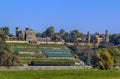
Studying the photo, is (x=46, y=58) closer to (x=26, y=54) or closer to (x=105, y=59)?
(x=26, y=54)

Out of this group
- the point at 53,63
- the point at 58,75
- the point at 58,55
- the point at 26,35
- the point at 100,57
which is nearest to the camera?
the point at 58,75

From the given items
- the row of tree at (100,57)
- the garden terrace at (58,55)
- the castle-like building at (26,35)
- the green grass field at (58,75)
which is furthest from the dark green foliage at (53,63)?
the green grass field at (58,75)

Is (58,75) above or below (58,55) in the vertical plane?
below

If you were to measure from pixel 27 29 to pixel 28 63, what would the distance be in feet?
216

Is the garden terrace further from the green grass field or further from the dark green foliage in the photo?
the green grass field

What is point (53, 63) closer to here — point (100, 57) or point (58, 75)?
point (100, 57)

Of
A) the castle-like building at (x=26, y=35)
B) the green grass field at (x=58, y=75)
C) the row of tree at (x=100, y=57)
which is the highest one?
the castle-like building at (x=26, y=35)

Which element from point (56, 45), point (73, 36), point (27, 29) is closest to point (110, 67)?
point (56, 45)

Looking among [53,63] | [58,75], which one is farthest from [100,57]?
[58,75]

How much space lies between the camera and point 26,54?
5207 inches

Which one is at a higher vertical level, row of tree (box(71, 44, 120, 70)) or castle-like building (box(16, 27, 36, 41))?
castle-like building (box(16, 27, 36, 41))

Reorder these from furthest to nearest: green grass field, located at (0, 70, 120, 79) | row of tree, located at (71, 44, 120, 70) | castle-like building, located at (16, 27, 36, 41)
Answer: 1. castle-like building, located at (16, 27, 36, 41)
2. row of tree, located at (71, 44, 120, 70)
3. green grass field, located at (0, 70, 120, 79)

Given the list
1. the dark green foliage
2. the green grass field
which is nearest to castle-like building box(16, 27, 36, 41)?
the dark green foliage

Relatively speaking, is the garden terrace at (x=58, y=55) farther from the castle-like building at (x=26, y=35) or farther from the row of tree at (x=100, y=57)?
the castle-like building at (x=26, y=35)
